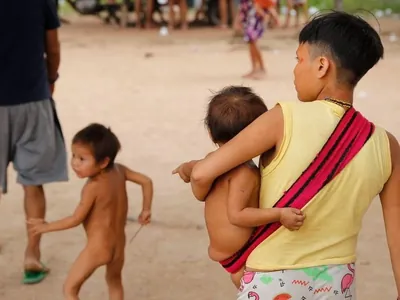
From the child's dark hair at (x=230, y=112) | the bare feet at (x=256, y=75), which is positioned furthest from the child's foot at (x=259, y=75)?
the child's dark hair at (x=230, y=112)

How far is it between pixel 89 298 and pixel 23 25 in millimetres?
1335

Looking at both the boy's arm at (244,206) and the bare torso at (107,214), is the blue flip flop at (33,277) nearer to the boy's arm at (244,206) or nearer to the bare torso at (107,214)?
the bare torso at (107,214)

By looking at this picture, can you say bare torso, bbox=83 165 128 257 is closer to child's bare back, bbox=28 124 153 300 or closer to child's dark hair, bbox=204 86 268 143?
child's bare back, bbox=28 124 153 300

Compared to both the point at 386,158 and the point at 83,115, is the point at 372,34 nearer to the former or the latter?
the point at 386,158

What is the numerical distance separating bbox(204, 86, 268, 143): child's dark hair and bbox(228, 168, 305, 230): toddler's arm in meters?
0.13

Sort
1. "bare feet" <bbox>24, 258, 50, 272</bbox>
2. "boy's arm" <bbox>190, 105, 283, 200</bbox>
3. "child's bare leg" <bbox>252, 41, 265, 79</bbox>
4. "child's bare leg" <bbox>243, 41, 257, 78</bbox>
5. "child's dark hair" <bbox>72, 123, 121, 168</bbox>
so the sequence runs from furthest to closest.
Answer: "child's bare leg" <bbox>252, 41, 265, 79</bbox>
"child's bare leg" <bbox>243, 41, 257, 78</bbox>
"bare feet" <bbox>24, 258, 50, 272</bbox>
"child's dark hair" <bbox>72, 123, 121, 168</bbox>
"boy's arm" <bbox>190, 105, 283, 200</bbox>

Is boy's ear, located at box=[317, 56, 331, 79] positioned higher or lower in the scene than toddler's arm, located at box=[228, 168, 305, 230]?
higher

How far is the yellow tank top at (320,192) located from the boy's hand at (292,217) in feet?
0.11

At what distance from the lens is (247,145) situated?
2203 millimetres

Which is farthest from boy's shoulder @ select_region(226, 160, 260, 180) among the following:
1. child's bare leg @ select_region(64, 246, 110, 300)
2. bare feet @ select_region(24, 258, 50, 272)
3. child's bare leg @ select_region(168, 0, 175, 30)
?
child's bare leg @ select_region(168, 0, 175, 30)

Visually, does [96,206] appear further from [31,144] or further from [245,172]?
[245,172]

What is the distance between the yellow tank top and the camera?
221 cm

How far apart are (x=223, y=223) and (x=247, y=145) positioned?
0.29 meters

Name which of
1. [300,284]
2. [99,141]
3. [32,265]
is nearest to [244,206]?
[300,284]
